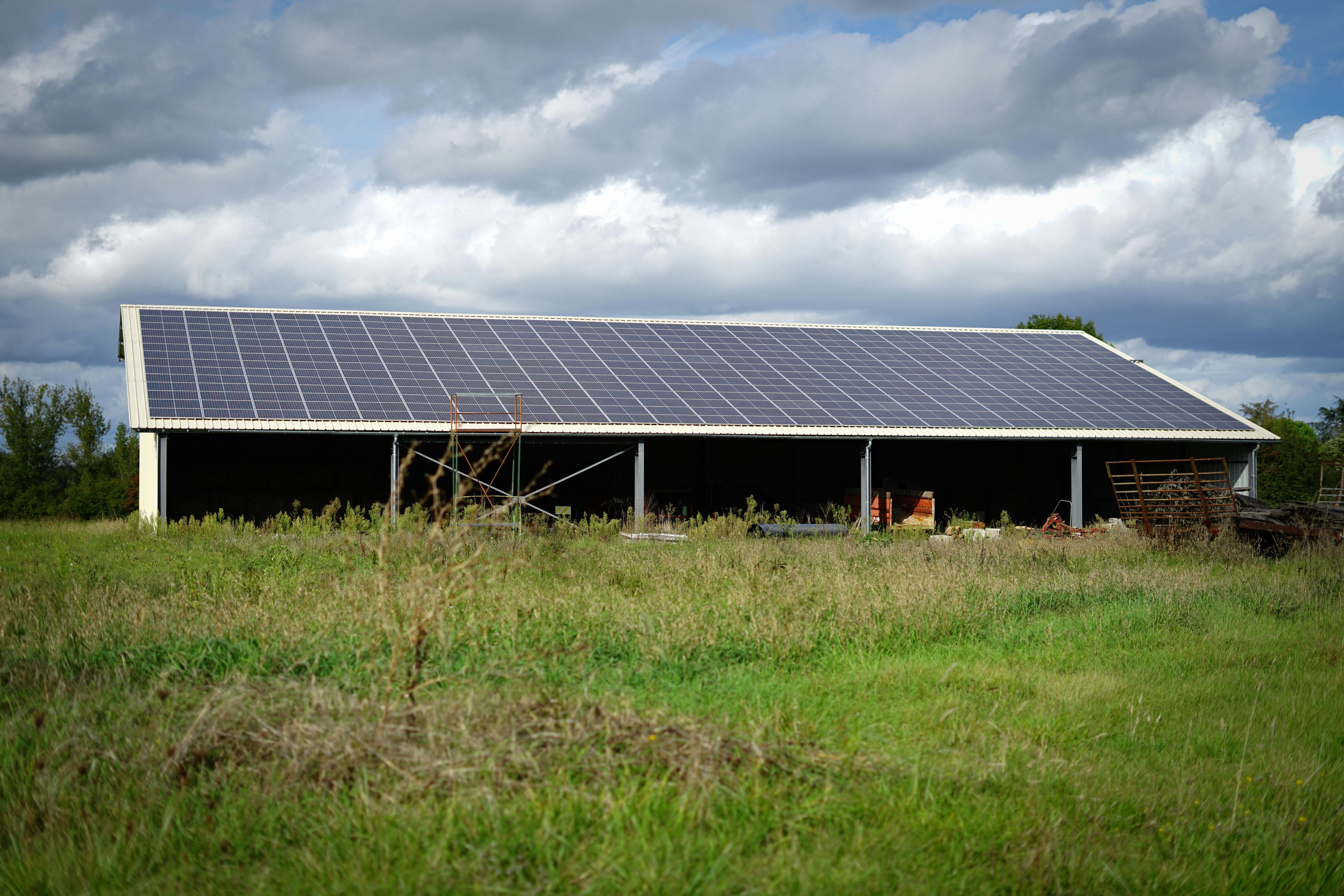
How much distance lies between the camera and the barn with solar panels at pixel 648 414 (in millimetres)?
21250

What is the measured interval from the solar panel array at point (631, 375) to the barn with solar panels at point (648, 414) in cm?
8

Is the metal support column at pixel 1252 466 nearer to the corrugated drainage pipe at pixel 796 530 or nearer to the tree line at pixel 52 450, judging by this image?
the corrugated drainage pipe at pixel 796 530

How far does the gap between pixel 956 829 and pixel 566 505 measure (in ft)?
76.1

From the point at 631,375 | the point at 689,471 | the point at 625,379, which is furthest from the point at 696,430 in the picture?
the point at 689,471

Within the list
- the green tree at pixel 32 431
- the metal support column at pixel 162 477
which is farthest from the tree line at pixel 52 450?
the metal support column at pixel 162 477

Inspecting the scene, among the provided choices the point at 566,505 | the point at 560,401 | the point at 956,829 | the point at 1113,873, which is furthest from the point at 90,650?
the point at 566,505

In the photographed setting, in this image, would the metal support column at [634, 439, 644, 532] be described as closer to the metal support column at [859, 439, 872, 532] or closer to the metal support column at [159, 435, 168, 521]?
the metal support column at [859, 439, 872, 532]

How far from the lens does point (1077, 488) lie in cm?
2389

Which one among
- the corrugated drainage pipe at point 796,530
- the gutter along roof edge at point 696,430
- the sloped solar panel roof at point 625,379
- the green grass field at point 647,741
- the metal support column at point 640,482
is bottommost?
the corrugated drainage pipe at point 796,530

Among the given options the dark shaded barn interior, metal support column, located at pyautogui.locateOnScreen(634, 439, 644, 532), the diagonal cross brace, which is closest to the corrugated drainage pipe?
the dark shaded barn interior

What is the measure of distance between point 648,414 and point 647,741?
17.1m

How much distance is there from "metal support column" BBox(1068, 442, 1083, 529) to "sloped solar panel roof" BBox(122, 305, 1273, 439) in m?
0.59

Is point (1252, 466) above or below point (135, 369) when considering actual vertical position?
below

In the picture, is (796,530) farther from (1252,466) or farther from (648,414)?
(1252,466)
